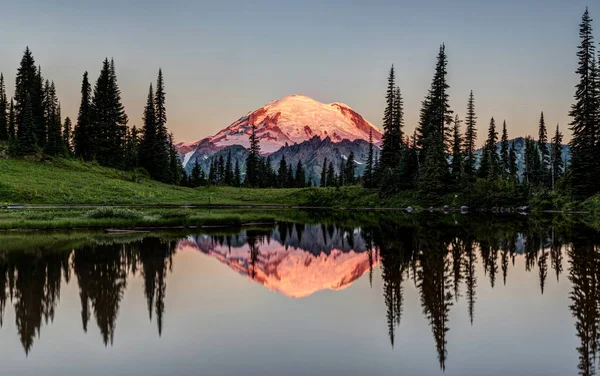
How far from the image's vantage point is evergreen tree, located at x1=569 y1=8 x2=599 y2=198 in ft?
211

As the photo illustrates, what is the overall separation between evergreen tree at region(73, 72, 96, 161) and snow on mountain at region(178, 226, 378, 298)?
67263 mm

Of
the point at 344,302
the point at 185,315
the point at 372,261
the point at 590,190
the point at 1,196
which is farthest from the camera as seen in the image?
the point at 590,190

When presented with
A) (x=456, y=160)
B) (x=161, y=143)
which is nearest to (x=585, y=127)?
(x=456, y=160)

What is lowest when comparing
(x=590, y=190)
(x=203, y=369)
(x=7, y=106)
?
(x=203, y=369)

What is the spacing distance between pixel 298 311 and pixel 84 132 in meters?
92.8

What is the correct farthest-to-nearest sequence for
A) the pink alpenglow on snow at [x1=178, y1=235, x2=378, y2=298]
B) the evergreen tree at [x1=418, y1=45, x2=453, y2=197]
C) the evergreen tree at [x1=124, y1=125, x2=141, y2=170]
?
the evergreen tree at [x1=124, y1=125, x2=141, y2=170] → the evergreen tree at [x1=418, y1=45, x2=453, y2=197] → the pink alpenglow on snow at [x1=178, y1=235, x2=378, y2=298]

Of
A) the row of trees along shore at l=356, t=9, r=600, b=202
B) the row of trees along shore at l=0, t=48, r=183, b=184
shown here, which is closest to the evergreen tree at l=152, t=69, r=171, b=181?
the row of trees along shore at l=0, t=48, r=183, b=184

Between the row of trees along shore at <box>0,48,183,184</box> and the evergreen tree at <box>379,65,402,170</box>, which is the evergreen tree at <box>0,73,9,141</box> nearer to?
the row of trees along shore at <box>0,48,183,184</box>

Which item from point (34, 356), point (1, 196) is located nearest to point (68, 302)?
point (34, 356)

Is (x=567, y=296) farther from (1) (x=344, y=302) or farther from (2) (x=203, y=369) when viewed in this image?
(2) (x=203, y=369)

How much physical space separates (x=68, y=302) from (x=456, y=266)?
14.4 meters

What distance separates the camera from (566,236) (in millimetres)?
33500

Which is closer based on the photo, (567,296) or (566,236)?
(567,296)

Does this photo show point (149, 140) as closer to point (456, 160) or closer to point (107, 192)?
point (107, 192)
